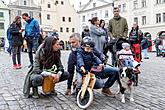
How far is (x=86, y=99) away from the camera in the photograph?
205 inches

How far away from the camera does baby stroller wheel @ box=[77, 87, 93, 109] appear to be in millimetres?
5055

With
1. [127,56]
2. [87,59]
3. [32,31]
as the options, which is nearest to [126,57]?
[127,56]

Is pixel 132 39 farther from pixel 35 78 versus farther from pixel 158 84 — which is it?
pixel 35 78

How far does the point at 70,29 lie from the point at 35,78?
6078 centimetres

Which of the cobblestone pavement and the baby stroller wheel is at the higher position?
the baby stroller wheel

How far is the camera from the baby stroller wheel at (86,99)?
5.05 metres

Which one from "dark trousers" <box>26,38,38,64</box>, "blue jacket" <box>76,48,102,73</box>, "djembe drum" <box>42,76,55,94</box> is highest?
"dark trousers" <box>26,38,38,64</box>

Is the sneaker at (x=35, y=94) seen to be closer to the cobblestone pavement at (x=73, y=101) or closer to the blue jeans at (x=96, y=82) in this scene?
the cobblestone pavement at (x=73, y=101)

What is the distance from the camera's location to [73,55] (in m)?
5.88

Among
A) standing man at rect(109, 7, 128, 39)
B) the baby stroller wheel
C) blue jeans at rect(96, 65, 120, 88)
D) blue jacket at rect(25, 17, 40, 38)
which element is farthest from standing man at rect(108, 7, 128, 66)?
blue jacket at rect(25, 17, 40, 38)

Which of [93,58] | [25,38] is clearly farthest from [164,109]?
[25,38]

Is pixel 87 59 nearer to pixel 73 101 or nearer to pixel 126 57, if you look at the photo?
pixel 73 101

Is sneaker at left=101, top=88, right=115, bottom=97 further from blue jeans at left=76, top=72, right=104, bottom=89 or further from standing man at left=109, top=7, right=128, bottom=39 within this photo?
standing man at left=109, top=7, right=128, bottom=39

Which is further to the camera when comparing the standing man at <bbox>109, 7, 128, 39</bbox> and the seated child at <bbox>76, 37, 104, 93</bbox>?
the standing man at <bbox>109, 7, 128, 39</bbox>
